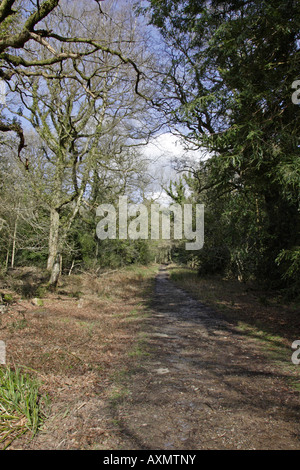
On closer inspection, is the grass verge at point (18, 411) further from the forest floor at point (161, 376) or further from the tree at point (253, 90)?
the tree at point (253, 90)

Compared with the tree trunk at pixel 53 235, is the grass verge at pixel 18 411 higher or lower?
lower

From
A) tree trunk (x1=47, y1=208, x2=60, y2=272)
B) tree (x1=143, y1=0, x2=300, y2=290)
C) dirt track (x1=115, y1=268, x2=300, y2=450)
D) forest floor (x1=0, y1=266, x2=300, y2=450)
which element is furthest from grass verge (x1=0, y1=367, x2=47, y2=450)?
tree trunk (x1=47, y1=208, x2=60, y2=272)

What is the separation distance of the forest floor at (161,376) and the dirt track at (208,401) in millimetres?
11

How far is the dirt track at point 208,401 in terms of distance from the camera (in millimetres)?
2828

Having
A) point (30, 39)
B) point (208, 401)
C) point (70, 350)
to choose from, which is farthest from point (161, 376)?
point (30, 39)

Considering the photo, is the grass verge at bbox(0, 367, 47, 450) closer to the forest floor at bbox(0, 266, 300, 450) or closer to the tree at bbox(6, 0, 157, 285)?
the forest floor at bbox(0, 266, 300, 450)

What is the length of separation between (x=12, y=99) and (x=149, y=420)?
31.0 ft

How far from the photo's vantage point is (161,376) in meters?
4.48

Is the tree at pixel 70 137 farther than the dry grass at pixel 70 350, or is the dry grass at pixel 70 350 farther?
the tree at pixel 70 137

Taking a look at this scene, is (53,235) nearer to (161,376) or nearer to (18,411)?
(161,376)

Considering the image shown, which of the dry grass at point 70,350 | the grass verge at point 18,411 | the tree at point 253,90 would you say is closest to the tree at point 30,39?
the tree at point 253,90

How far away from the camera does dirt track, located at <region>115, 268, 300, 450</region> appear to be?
2828mm

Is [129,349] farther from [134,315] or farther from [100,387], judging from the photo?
[134,315]

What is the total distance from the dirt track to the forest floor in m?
0.01
